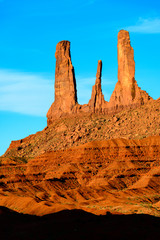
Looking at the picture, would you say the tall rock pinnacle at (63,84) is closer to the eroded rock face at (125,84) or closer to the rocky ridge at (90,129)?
the rocky ridge at (90,129)

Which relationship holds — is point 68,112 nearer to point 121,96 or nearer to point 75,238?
point 121,96

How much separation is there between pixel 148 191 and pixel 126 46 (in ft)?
229

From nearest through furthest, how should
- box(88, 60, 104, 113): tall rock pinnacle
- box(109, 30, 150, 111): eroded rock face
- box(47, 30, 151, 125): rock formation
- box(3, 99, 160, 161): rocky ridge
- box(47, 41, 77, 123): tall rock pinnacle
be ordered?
1. box(3, 99, 160, 161): rocky ridge
2. box(109, 30, 150, 111): eroded rock face
3. box(47, 30, 151, 125): rock formation
4. box(88, 60, 104, 113): tall rock pinnacle
5. box(47, 41, 77, 123): tall rock pinnacle

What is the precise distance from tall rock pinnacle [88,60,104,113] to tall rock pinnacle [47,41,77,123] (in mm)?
10200

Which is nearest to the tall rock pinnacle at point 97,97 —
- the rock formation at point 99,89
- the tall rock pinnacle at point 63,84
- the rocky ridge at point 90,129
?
the rock formation at point 99,89

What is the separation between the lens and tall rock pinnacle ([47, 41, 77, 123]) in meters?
179

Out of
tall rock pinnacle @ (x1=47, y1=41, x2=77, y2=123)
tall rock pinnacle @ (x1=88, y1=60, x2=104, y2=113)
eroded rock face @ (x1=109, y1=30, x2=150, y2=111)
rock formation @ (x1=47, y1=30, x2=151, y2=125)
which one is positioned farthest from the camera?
tall rock pinnacle @ (x1=47, y1=41, x2=77, y2=123)

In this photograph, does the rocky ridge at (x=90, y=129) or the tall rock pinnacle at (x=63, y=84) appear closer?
the rocky ridge at (x=90, y=129)

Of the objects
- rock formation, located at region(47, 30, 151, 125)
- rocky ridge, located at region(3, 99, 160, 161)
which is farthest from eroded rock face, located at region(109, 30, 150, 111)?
rocky ridge, located at region(3, 99, 160, 161)

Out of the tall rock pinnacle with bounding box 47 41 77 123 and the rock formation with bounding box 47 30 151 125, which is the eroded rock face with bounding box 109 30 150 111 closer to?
the rock formation with bounding box 47 30 151 125

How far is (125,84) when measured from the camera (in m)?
160

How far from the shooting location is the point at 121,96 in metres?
160

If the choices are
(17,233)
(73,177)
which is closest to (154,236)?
(17,233)

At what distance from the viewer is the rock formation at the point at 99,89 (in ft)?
520
